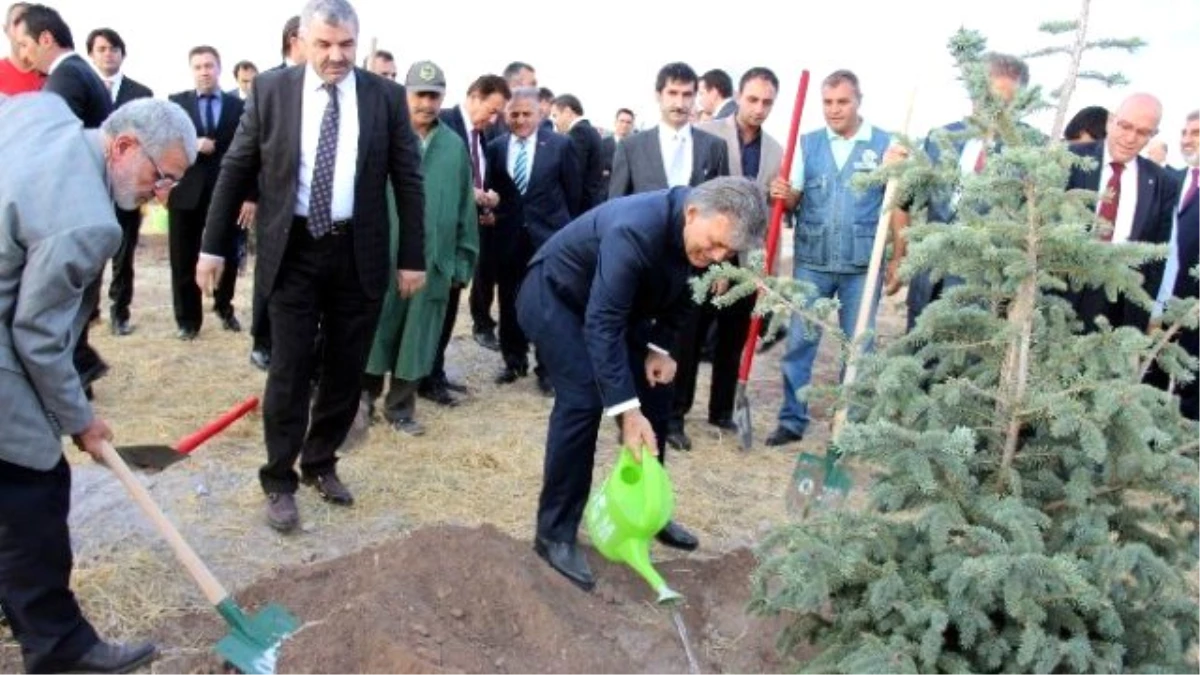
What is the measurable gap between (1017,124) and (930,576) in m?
1.32

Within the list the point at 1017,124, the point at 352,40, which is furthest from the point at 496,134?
the point at 1017,124

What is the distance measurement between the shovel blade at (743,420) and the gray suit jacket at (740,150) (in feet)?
4.11

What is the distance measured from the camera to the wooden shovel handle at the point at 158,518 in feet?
9.68

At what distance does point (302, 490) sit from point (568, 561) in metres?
1.40

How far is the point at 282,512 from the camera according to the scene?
4148 millimetres

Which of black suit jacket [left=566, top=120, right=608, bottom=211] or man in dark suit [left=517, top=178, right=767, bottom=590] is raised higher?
black suit jacket [left=566, top=120, right=608, bottom=211]

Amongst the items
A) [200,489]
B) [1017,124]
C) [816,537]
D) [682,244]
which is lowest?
[200,489]

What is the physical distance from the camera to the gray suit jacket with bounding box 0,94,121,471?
2473 mm

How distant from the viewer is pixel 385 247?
4.18 metres

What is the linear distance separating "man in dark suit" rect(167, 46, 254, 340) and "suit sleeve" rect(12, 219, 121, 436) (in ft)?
14.8

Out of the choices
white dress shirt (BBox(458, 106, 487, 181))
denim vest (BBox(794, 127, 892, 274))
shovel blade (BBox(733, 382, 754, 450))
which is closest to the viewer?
denim vest (BBox(794, 127, 892, 274))

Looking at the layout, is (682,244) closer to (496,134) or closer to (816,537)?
(816,537)

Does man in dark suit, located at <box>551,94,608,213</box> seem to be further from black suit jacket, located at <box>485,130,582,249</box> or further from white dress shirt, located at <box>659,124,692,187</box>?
white dress shirt, located at <box>659,124,692,187</box>

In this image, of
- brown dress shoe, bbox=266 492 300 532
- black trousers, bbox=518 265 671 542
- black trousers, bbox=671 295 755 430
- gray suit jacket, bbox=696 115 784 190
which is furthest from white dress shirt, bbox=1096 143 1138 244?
brown dress shoe, bbox=266 492 300 532
